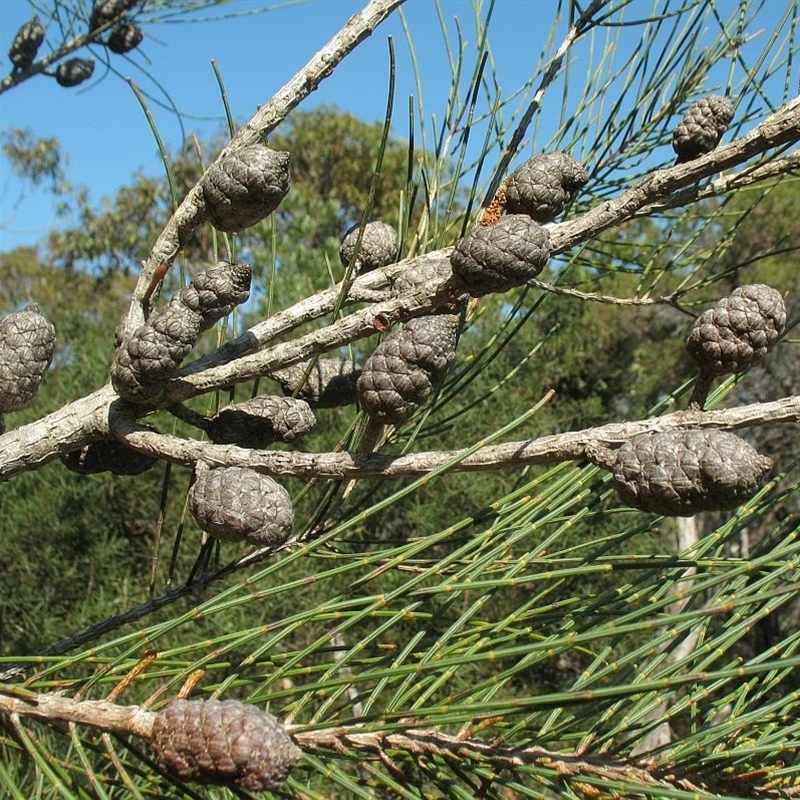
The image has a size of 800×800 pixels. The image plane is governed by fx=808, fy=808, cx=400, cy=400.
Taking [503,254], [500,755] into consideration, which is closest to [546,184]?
[503,254]

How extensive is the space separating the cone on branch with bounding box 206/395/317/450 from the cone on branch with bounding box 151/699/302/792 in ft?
0.74

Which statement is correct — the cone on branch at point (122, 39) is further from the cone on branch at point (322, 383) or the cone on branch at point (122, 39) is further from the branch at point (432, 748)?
the branch at point (432, 748)

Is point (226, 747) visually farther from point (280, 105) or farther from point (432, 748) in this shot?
point (280, 105)

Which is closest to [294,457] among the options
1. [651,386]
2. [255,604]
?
[255,604]

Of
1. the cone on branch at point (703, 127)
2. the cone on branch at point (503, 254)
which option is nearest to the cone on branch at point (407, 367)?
the cone on branch at point (503, 254)

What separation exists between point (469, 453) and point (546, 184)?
0.72 feet

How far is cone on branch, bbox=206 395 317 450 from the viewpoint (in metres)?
0.58

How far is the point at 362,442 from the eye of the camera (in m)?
0.49

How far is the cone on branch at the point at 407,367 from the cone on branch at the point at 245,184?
12cm

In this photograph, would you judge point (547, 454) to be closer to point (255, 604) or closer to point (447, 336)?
point (447, 336)

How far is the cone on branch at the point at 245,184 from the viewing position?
1.56 feet

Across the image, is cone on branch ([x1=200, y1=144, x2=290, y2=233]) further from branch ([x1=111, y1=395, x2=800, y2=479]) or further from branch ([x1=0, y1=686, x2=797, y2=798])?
branch ([x1=0, y1=686, x2=797, y2=798])

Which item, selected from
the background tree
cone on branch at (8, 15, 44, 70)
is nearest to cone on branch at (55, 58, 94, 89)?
cone on branch at (8, 15, 44, 70)

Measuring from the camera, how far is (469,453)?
0.46 metres
